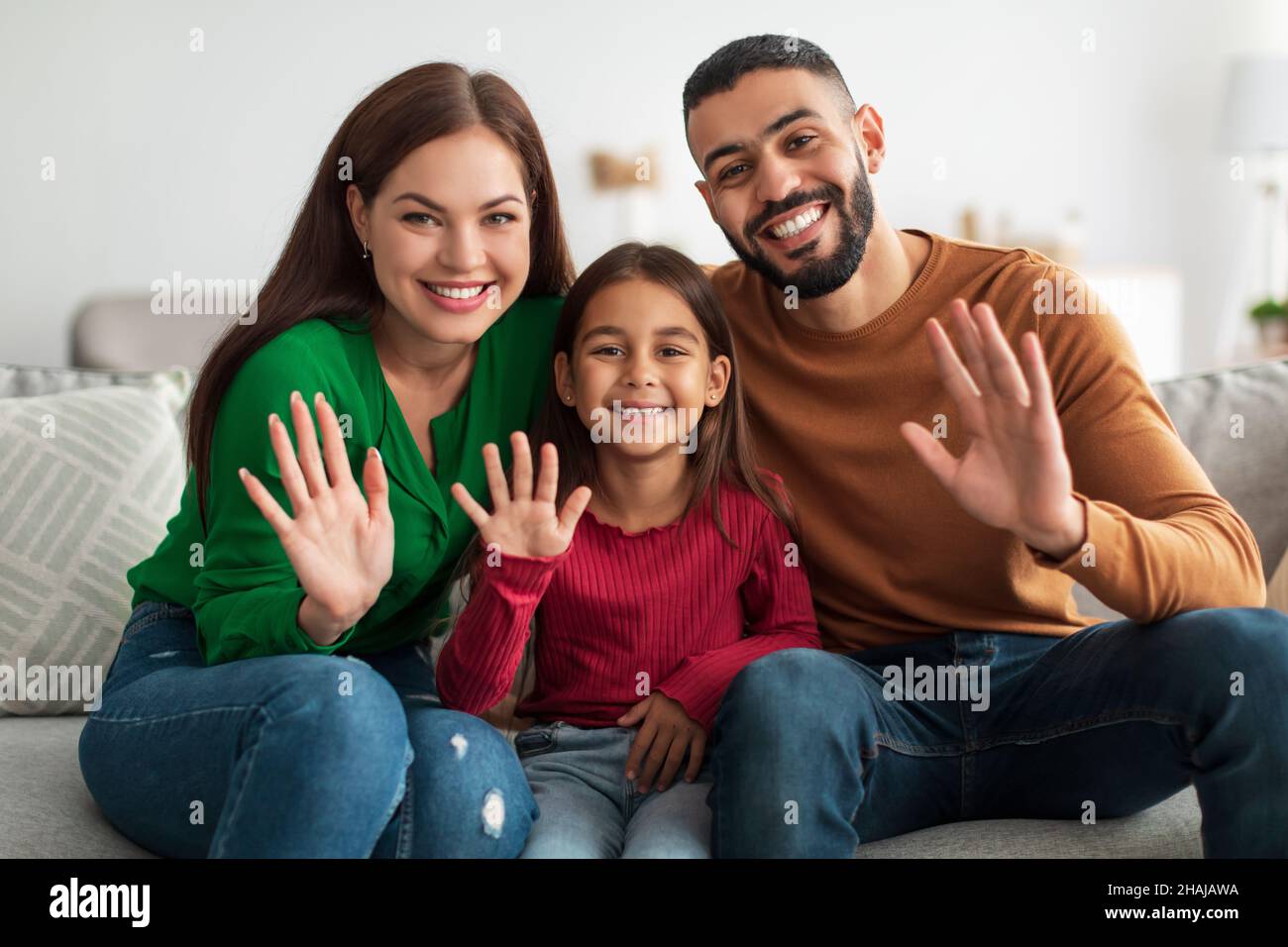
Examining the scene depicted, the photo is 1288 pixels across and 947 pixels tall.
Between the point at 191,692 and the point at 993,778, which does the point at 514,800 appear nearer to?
the point at 191,692

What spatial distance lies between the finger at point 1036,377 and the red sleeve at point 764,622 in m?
0.42

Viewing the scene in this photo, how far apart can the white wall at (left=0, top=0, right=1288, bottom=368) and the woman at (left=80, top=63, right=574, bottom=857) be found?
1899mm

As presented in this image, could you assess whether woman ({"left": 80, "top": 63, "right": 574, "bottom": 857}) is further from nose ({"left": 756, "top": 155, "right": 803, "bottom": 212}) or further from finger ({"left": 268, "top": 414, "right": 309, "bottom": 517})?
nose ({"left": 756, "top": 155, "right": 803, "bottom": 212})

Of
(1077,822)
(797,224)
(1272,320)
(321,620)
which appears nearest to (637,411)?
(797,224)

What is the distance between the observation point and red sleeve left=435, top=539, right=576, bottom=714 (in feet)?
4.05

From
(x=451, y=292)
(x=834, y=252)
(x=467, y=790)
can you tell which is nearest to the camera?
(x=467, y=790)

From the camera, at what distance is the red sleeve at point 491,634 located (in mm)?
1234

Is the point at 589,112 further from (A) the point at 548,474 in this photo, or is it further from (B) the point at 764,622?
(A) the point at 548,474

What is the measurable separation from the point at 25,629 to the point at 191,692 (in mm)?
570

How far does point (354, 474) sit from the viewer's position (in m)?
1.36

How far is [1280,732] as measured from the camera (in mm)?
1070

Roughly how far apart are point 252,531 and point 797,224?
72cm

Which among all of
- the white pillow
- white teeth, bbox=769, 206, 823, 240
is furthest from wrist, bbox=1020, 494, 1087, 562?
the white pillow

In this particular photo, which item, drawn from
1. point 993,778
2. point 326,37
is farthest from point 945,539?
point 326,37
